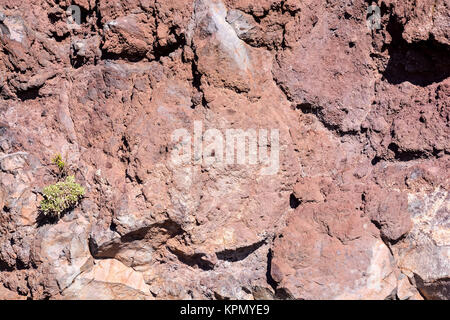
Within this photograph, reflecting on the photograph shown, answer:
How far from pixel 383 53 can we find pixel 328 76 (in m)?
0.55

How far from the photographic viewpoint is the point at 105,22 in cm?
426

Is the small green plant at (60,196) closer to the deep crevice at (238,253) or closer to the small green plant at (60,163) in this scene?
the small green plant at (60,163)

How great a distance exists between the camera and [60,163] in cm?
429

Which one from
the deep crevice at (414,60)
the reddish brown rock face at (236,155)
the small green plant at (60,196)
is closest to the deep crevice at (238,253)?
the reddish brown rock face at (236,155)

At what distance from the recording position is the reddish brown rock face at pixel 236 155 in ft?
12.6

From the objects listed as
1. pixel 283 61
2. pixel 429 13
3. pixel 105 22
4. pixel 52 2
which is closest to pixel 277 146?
pixel 283 61

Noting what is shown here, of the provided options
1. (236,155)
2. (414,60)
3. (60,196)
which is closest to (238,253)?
(236,155)

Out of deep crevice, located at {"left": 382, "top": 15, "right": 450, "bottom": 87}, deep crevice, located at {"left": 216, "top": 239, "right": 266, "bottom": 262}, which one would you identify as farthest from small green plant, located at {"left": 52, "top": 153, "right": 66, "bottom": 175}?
deep crevice, located at {"left": 382, "top": 15, "right": 450, "bottom": 87}

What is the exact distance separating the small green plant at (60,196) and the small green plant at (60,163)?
15 cm

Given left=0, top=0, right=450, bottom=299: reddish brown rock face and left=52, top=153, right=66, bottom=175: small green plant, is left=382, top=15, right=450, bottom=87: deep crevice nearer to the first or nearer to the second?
left=0, top=0, right=450, bottom=299: reddish brown rock face

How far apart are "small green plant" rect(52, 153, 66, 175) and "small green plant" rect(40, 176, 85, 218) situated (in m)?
0.15

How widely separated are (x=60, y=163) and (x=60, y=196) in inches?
14.3

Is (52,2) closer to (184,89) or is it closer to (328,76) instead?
(184,89)

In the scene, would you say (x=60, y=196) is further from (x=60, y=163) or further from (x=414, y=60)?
(x=414, y=60)
